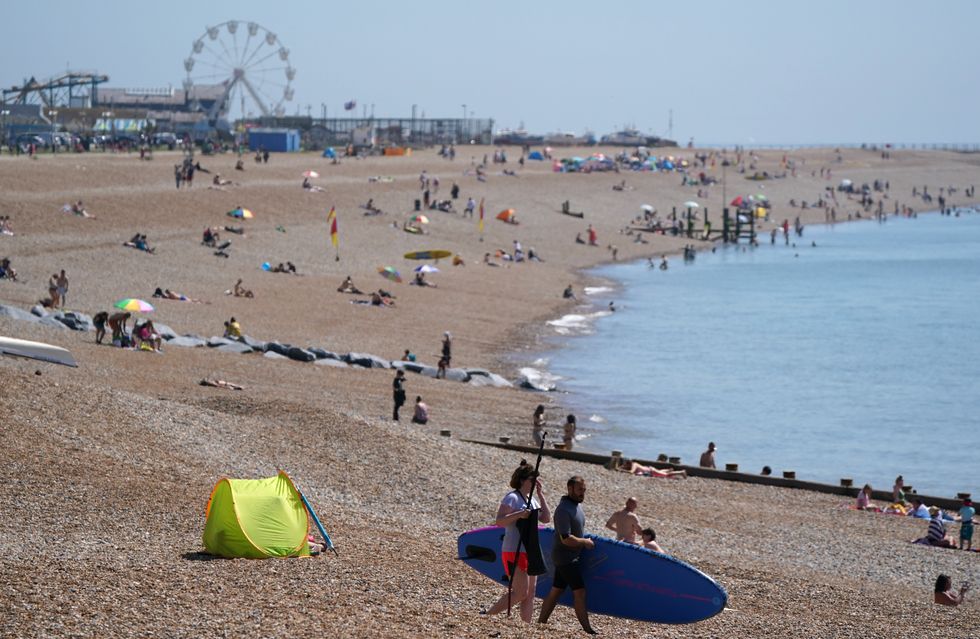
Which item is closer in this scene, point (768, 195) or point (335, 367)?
point (335, 367)

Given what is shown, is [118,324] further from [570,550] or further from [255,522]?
[570,550]

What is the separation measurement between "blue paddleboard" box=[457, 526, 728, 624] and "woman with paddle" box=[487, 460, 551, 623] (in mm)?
319

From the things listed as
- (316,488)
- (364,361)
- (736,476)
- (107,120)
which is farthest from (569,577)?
(107,120)

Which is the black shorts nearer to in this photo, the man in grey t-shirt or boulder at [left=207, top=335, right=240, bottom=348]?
the man in grey t-shirt

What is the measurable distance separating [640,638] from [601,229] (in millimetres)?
54006

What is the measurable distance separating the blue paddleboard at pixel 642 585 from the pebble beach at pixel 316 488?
197mm

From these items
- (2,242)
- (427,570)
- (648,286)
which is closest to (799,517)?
(427,570)

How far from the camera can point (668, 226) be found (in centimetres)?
6806

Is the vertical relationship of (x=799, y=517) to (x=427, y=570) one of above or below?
below

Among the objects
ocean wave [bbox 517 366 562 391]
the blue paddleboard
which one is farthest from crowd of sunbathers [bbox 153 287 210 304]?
the blue paddleboard

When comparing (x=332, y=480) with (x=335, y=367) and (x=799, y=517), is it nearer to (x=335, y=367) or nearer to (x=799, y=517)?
(x=799, y=517)

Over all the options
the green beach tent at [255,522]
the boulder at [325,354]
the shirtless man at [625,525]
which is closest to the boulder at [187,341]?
the boulder at [325,354]

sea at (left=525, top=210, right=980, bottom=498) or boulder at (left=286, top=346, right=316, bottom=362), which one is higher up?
boulder at (left=286, top=346, right=316, bottom=362)

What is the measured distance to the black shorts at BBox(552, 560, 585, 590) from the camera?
28.8 feet
